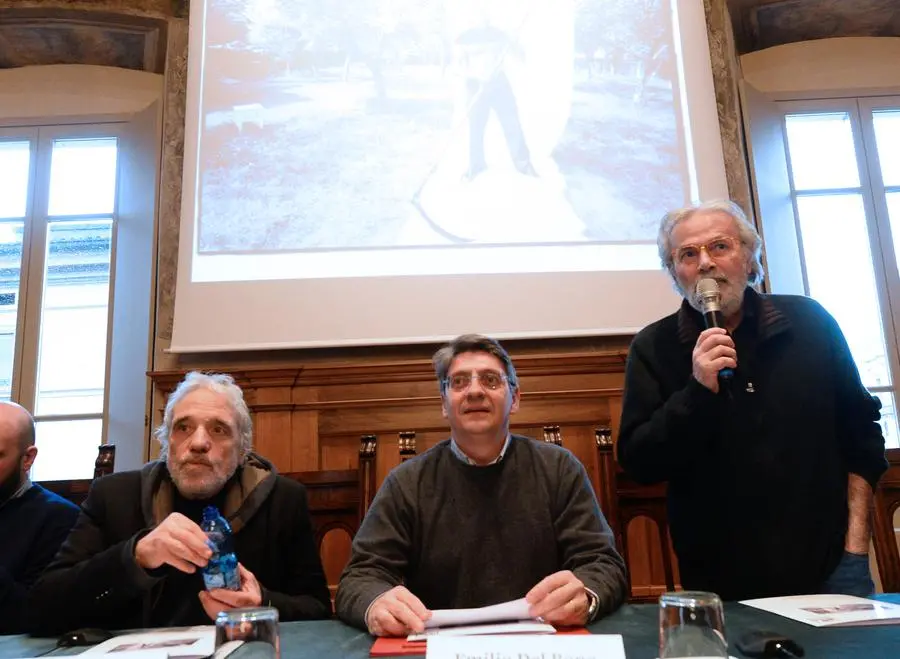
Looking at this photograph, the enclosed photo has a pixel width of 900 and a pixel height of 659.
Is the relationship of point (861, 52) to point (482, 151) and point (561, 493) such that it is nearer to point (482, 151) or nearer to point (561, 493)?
point (482, 151)

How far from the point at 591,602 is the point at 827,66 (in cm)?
437

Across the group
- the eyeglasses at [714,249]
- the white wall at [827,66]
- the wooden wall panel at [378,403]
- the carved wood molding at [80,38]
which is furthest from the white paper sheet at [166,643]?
the white wall at [827,66]

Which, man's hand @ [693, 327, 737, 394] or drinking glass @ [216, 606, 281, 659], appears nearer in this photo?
drinking glass @ [216, 606, 281, 659]

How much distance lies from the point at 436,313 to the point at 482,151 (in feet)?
2.74

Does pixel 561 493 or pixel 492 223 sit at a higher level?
pixel 492 223

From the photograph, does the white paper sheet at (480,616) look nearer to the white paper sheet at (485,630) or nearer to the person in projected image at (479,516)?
the white paper sheet at (485,630)

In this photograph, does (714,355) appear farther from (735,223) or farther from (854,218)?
(854,218)

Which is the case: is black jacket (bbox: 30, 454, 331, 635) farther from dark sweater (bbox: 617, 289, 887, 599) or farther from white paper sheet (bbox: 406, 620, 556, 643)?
dark sweater (bbox: 617, 289, 887, 599)

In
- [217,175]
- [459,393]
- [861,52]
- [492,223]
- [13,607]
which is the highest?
[861,52]

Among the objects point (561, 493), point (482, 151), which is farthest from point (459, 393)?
point (482, 151)

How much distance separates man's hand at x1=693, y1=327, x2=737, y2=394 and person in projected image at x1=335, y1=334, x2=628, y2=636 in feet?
1.33

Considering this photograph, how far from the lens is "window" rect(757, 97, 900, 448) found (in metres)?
4.26

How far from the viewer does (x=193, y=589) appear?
5.74ft

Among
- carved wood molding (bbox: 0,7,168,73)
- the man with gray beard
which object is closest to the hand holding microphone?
the man with gray beard
